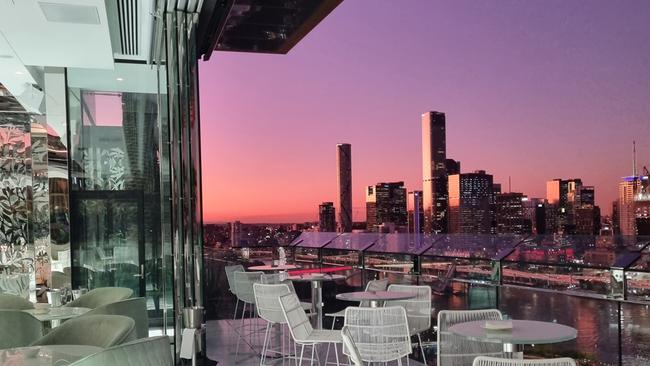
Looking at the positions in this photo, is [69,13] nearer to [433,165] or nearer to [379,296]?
[379,296]

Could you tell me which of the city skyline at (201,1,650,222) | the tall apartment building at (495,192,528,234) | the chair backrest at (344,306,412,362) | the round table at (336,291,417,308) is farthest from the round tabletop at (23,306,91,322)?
the tall apartment building at (495,192,528,234)

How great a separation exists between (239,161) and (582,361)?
10840 mm

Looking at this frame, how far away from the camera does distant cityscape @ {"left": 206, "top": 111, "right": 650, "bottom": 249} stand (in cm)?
1344

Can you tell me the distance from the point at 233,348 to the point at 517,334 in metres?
4.59

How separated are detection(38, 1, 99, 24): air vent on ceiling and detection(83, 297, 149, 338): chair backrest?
2589 mm

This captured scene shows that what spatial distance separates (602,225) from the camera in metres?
13.3

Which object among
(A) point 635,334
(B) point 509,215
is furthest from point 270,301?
(B) point 509,215

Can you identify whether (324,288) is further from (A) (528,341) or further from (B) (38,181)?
(A) (528,341)

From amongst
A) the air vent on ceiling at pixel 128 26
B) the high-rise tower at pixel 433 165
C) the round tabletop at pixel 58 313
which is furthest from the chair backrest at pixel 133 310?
the high-rise tower at pixel 433 165

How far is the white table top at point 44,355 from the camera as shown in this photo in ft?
9.48

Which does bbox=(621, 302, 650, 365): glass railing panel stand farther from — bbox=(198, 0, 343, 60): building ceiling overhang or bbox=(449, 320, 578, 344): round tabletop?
bbox=(198, 0, 343, 60): building ceiling overhang

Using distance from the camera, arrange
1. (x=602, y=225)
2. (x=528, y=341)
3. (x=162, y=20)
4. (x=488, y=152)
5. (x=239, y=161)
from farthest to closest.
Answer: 1. (x=488, y=152)
2. (x=239, y=161)
3. (x=602, y=225)
4. (x=162, y=20)
5. (x=528, y=341)

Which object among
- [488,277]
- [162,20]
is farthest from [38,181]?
[488,277]

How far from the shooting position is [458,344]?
14.6 feet
